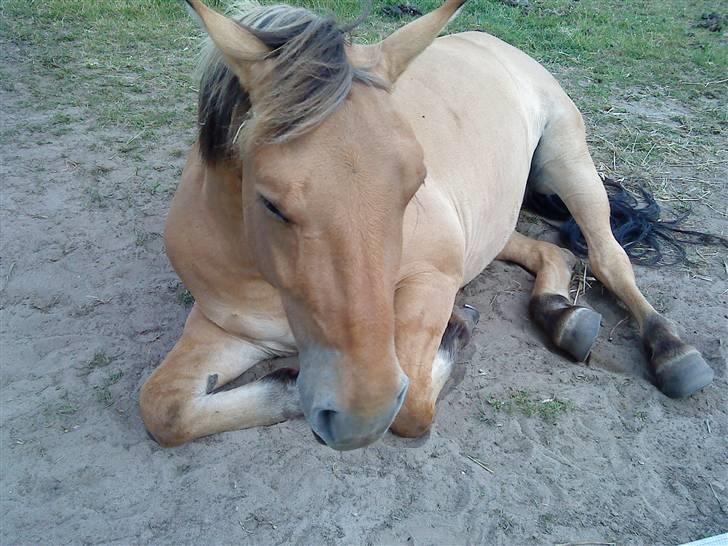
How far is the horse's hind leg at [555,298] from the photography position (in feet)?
9.53

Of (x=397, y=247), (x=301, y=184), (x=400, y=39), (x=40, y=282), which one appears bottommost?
(x=40, y=282)

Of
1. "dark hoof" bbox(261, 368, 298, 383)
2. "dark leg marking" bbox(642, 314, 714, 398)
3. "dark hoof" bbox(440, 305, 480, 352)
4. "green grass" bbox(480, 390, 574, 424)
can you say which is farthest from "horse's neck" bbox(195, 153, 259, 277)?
"dark leg marking" bbox(642, 314, 714, 398)

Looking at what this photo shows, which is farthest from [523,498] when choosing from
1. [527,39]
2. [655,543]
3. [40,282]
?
[527,39]

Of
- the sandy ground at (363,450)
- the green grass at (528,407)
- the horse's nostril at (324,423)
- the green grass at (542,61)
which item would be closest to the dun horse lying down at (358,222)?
the horse's nostril at (324,423)

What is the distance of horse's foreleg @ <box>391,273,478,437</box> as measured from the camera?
94.0 inches

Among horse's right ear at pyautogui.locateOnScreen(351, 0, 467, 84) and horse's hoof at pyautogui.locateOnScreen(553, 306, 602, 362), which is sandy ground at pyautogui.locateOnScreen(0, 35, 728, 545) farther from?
horse's right ear at pyautogui.locateOnScreen(351, 0, 467, 84)

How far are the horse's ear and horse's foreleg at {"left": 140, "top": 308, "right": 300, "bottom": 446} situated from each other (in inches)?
49.7

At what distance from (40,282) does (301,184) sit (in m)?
2.33

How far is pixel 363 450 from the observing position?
7.98ft

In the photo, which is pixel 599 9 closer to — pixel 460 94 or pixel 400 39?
pixel 460 94

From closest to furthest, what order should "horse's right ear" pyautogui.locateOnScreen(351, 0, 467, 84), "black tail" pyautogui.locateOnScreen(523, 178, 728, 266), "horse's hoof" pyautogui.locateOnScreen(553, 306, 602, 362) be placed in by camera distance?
1. "horse's right ear" pyautogui.locateOnScreen(351, 0, 467, 84)
2. "horse's hoof" pyautogui.locateOnScreen(553, 306, 602, 362)
3. "black tail" pyautogui.locateOnScreen(523, 178, 728, 266)

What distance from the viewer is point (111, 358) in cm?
286

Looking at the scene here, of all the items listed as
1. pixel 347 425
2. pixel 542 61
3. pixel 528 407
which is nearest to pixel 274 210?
pixel 347 425

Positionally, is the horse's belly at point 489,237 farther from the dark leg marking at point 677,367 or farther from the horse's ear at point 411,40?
the horse's ear at point 411,40
